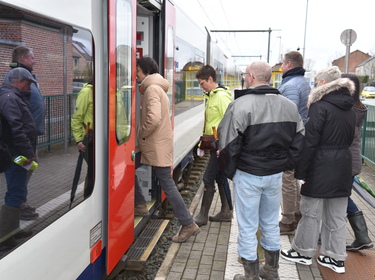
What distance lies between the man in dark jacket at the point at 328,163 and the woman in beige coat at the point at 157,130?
51.4 inches

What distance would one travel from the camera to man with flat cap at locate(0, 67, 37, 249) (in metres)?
1.96

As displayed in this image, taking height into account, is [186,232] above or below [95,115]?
below

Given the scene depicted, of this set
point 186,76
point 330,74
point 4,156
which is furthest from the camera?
point 186,76

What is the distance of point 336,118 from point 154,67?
1816 mm

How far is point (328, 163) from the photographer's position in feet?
12.6

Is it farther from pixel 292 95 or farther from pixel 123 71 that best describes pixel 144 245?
pixel 292 95

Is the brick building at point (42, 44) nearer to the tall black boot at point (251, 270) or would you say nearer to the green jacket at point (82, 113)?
the green jacket at point (82, 113)

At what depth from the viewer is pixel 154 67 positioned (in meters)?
4.35

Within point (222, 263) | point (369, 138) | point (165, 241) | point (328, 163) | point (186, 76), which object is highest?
point (186, 76)

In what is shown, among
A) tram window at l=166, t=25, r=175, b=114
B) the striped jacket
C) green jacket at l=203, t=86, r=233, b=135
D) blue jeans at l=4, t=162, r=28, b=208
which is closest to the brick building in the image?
blue jeans at l=4, t=162, r=28, b=208

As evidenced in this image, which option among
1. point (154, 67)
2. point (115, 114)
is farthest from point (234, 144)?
point (154, 67)

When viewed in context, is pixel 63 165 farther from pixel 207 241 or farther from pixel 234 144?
pixel 207 241

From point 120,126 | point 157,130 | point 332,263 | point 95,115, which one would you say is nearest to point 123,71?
point 120,126

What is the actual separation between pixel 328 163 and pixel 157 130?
5.54 ft
